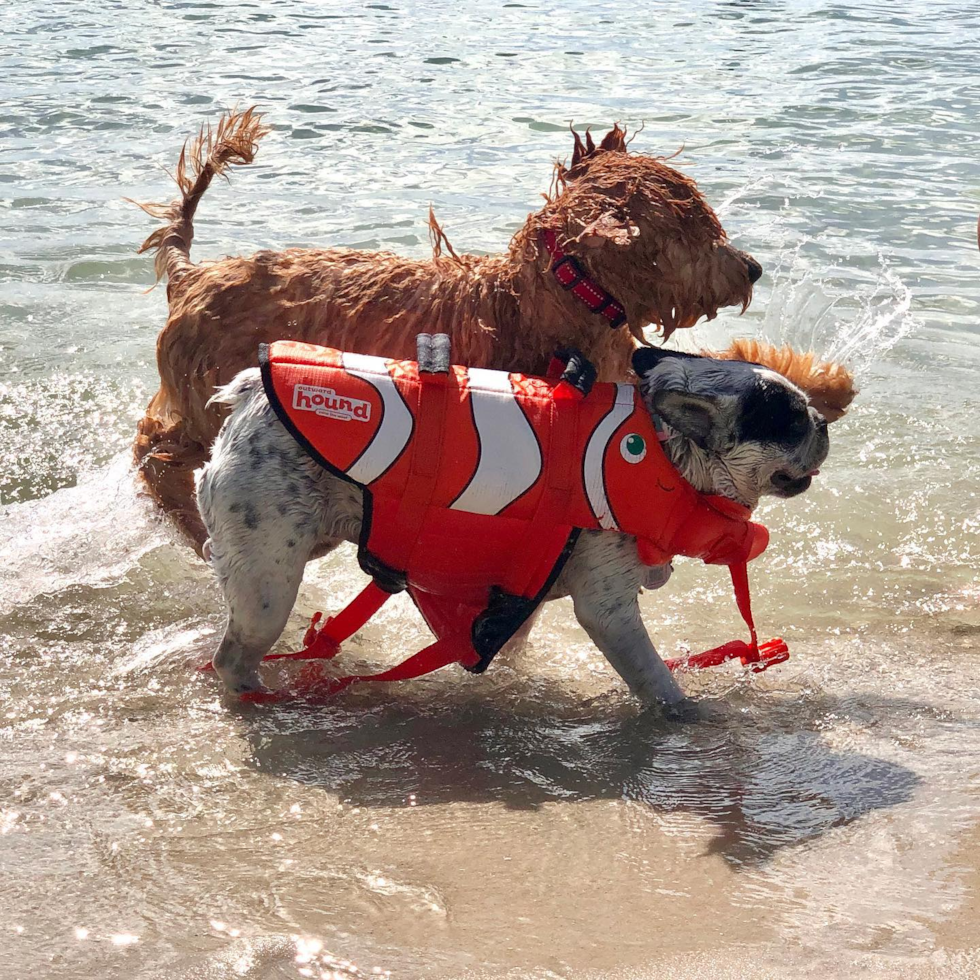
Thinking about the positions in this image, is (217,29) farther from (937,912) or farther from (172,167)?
(937,912)

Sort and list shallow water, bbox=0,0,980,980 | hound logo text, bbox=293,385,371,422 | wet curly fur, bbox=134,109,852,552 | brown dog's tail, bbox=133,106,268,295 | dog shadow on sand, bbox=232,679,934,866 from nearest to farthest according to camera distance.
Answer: shallow water, bbox=0,0,980,980, dog shadow on sand, bbox=232,679,934,866, hound logo text, bbox=293,385,371,422, wet curly fur, bbox=134,109,852,552, brown dog's tail, bbox=133,106,268,295

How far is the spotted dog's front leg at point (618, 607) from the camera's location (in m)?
4.38

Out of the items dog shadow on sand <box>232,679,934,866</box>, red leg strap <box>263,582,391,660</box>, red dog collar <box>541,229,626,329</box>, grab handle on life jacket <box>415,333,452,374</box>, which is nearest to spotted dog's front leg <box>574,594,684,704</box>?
dog shadow on sand <box>232,679,934,866</box>

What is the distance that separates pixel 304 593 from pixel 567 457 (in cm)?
219

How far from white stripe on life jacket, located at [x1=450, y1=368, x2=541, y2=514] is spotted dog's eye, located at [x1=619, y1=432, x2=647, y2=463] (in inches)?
11.8

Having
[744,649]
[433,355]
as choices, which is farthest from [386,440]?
[744,649]

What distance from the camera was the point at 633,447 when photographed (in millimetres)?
4328

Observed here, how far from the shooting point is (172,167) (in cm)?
1228

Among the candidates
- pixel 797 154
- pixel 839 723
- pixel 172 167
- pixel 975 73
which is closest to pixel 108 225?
pixel 172 167

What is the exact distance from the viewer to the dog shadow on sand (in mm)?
3807

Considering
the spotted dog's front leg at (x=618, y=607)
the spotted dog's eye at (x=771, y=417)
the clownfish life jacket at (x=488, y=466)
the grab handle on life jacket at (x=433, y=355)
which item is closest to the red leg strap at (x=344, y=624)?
the clownfish life jacket at (x=488, y=466)

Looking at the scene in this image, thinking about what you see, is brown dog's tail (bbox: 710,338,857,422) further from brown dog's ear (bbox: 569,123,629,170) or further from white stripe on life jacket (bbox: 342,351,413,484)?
white stripe on life jacket (bbox: 342,351,413,484)

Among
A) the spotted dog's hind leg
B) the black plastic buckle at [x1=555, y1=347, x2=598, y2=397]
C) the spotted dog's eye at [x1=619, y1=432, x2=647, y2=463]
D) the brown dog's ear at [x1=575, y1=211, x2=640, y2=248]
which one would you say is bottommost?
the spotted dog's hind leg

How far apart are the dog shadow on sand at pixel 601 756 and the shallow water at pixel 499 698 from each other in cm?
2
